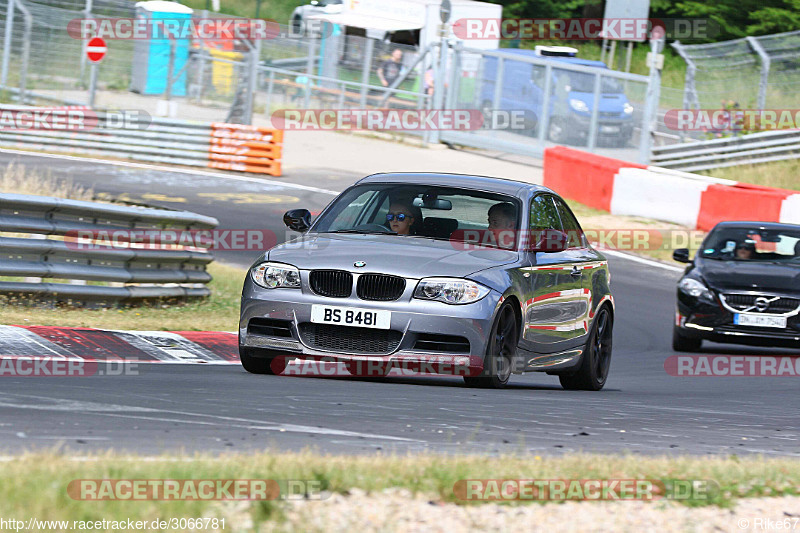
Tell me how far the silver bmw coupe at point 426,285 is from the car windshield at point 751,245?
4995mm

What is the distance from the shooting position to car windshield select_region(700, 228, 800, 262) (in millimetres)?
14250

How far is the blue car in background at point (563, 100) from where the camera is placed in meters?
28.0

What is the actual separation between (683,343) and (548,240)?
5222mm

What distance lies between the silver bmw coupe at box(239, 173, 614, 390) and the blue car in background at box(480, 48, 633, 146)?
18648mm

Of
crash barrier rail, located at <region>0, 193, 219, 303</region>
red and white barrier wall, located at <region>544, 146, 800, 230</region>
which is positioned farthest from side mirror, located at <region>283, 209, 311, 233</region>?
red and white barrier wall, located at <region>544, 146, 800, 230</region>

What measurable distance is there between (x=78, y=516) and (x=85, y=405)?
8.09 feet

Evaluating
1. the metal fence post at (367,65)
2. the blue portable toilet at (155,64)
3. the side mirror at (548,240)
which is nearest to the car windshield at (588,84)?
the metal fence post at (367,65)

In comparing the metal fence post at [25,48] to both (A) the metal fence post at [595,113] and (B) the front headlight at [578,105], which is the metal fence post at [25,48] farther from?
(A) the metal fence post at [595,113]

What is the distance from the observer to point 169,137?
25.9m

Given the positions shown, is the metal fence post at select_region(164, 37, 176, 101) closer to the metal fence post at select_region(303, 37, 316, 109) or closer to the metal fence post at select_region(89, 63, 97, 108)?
the metal fence post at select_region(89, 63, 97, 108)

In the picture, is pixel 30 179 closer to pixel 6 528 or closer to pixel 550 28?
pixel 6 528

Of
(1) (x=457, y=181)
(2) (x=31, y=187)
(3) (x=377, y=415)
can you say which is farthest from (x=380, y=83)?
(3) (x=377, y=415)

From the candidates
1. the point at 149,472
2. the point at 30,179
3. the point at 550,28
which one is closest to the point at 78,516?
the point at 149,472

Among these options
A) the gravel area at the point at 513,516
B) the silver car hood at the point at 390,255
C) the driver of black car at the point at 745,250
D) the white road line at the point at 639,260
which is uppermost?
the silver car hood at the point at 390,255
